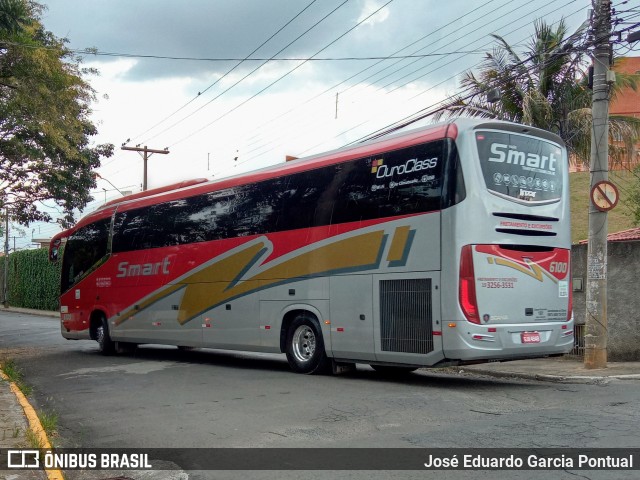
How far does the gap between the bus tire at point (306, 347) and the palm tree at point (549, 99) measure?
816 cm

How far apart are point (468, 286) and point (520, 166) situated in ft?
7.11

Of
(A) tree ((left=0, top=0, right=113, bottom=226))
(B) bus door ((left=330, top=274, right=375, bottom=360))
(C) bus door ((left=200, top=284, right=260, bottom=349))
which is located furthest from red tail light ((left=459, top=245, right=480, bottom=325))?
(A) tree ((left=0, top=0, right=113, bottom=226))

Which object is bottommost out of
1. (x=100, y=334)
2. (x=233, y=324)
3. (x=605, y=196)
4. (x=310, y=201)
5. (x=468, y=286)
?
(x=100, y=334)

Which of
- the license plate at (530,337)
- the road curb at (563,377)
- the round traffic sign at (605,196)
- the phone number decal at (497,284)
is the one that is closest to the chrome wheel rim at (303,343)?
the road curb at (563,377)

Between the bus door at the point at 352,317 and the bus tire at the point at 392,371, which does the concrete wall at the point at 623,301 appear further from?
the bus door at the point at 352,317

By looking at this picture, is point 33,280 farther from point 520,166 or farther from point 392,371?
point 520,166

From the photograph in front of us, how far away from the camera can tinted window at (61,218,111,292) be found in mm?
17969

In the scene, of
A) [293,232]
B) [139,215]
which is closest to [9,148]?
[139,215]

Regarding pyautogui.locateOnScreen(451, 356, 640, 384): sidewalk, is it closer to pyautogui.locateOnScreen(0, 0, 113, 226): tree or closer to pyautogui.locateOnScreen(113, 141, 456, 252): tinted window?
pyautogui.locateOnScreen(113, 141, 456, 252): tinted window

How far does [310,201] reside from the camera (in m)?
12.2

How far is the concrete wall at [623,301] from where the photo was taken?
13594mm

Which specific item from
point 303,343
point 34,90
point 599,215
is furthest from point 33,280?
point 599,215

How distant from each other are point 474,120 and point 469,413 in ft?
14.6

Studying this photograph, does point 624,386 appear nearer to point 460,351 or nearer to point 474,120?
point 460,351
